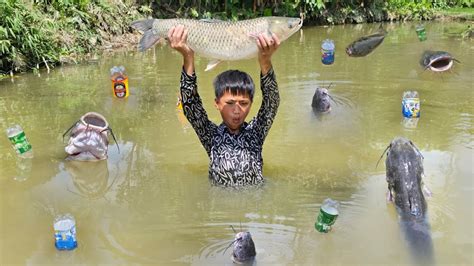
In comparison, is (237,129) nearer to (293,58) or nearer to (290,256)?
(290,256)

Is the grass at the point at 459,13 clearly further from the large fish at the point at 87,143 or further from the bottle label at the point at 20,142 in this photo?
the bottle label at the point at 20,142

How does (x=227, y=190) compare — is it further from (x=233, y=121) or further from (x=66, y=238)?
(x=66, y=238)

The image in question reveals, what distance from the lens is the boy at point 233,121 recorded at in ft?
13.4

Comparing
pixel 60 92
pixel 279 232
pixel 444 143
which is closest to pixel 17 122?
pixel 60 92

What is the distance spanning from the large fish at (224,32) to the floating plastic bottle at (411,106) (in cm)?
299

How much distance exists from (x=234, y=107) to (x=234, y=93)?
12 centimetres

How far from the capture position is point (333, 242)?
3.71 m

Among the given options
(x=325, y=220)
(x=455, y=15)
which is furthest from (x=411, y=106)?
(x=455, y=15)

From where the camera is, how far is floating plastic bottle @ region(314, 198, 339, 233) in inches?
139

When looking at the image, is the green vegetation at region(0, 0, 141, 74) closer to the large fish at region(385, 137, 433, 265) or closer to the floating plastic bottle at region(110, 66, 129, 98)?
the floating plastic bottle at region(110, 66, 129, 98)

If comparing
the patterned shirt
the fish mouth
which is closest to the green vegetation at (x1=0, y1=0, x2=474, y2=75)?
the patterned shirt

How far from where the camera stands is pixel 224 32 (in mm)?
3689

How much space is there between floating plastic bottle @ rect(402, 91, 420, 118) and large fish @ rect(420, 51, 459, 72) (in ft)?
6.90

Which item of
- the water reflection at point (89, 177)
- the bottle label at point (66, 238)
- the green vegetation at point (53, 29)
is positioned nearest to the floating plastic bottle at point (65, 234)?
the bottle label at point (66, 238)
